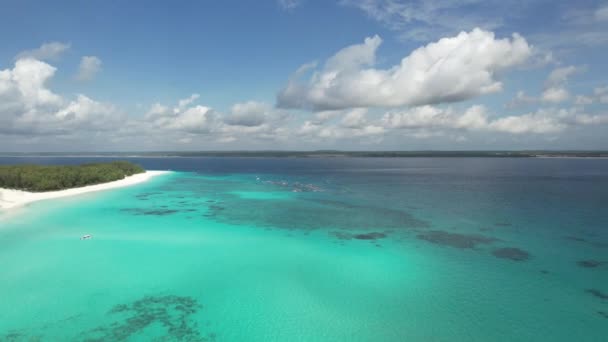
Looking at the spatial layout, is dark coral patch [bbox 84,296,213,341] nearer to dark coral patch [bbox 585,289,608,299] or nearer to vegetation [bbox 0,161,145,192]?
dark coral patch [bbox 585,289,608,299]

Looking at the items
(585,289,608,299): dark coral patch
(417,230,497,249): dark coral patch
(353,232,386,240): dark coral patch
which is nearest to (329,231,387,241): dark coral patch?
(353,232,386,240): dark coral patch

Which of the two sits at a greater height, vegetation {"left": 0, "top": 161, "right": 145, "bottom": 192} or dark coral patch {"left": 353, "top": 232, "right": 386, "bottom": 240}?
vegetation {"left": 0, "top": 161, "right": 145, "bottom": 192}

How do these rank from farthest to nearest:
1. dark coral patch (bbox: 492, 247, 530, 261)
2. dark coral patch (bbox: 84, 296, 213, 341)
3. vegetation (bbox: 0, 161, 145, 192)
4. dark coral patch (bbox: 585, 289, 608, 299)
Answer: vegetation (bbox: 0, 161, 145, 192) < dark coral patch (bbox: 492, 247, 530, 261) < dark coral patch (bbox: 585, 289, 608, 299) < dark coral patch (bbox: 84, 296, 213, 341)

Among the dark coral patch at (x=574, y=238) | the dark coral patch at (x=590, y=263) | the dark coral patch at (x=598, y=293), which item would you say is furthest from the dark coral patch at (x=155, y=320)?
the dark coral patch at (x=574, y=238)

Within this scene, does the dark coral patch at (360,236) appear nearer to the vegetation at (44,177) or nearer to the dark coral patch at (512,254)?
the dark coral patch at (512,254)

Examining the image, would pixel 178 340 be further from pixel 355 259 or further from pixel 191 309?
pixel 355 259
